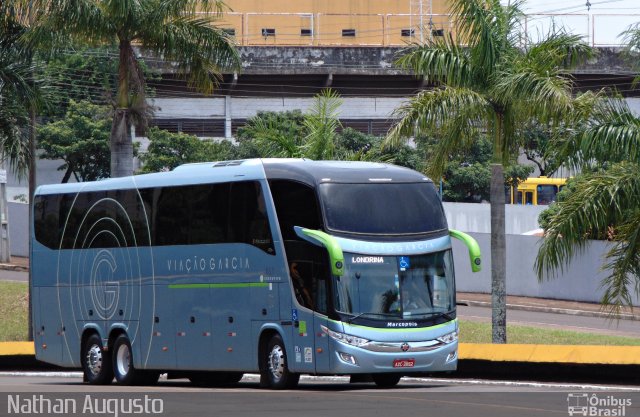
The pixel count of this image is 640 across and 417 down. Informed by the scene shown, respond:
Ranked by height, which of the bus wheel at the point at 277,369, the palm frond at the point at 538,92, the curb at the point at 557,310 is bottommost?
the curb at the point at 557,310

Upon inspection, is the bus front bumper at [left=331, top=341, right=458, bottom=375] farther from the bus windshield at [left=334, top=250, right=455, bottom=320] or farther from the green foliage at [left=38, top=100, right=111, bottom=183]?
the green foliage at [left=38, top=100, right=111, bottom=183]

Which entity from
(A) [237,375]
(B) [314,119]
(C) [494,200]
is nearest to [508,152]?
(C) [494,200]

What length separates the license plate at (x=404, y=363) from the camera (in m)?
19.3

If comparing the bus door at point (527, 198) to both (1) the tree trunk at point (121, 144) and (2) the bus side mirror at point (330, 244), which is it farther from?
(2) the bus side mirror at point (330, 244)

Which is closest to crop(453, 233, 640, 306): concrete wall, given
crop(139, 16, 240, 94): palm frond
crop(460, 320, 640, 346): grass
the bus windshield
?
crop(460, 320, 640, 346): grass

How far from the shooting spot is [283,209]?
19984 mm

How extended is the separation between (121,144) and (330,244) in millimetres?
12413

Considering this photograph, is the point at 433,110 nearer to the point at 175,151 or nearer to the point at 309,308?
the point at 309,308

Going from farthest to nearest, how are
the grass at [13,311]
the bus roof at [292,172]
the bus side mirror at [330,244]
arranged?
the grass at [13,311]
the bus roof at [292,172]
the bus side mirror at [330,244]

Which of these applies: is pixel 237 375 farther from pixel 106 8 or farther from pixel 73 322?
pixel 106 8

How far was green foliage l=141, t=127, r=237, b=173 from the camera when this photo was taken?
55.2 meters

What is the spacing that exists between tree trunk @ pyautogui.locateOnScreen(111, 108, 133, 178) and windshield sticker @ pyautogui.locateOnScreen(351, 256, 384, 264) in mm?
12005

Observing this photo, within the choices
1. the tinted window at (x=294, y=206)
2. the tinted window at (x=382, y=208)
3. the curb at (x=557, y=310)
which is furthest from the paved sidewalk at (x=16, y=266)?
the tinted window at (x=382, y=208)

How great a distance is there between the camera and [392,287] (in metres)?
19.6
